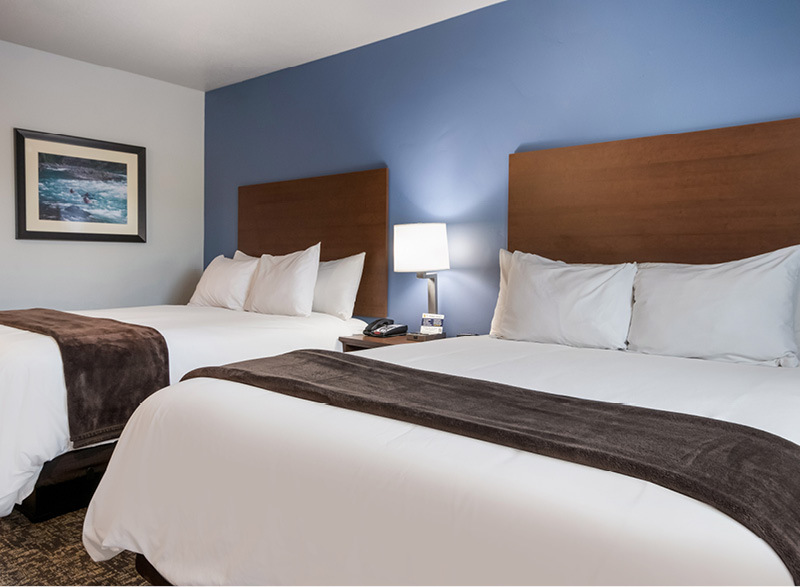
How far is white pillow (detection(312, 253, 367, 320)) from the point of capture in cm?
388

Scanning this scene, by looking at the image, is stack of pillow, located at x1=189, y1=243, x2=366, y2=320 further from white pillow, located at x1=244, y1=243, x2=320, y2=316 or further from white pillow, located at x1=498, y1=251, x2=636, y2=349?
white pillow, located at x1=498, y1=251, x2=636, y2=349

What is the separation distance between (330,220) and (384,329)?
110 centimetres

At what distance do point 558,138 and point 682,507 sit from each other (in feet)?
8.35

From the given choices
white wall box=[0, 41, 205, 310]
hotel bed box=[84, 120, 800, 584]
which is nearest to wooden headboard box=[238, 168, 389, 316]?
white wall box=[0, 41, 205, 310]

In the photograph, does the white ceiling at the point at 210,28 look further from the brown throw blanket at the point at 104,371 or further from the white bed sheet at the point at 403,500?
the white bed sheet at the point at 403,500

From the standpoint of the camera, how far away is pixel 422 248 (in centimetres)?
343

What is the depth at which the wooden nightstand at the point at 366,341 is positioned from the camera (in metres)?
3.36

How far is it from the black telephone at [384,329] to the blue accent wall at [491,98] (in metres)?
0.29

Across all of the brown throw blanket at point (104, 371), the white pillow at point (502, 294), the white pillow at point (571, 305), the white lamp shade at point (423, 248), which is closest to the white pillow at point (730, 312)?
the white pillow at point (571, 305)

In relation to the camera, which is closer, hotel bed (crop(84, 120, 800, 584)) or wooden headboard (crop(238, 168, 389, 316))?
hotel bed (crop(84, 120, 800, 584))

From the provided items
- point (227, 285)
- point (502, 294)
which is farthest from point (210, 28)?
point (502, 294)

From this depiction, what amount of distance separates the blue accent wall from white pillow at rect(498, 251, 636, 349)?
688 mm

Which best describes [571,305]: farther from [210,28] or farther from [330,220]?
[210,28]

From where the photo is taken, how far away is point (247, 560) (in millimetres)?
1363
